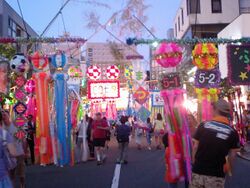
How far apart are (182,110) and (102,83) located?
1272 centimetres

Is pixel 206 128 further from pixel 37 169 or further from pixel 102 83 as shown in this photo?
pixel 102 83

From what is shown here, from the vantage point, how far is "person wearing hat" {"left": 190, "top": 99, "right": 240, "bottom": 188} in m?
4.76

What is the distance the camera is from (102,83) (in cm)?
2138

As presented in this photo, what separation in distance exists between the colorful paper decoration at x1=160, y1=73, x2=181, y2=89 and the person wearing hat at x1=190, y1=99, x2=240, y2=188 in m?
4.43

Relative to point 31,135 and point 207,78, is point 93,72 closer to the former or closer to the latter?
point 31,135

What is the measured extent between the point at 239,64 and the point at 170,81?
1.50 m

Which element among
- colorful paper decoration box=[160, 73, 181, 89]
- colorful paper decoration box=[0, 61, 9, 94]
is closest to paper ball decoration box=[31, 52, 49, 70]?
colorful paper decoration box=[0, 61, 9, 94]

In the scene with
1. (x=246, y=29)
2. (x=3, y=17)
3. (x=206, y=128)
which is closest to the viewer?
(x=206, y=128)

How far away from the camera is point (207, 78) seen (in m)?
10.9

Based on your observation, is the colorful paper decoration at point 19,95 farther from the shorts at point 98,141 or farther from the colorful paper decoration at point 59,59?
the shorts at point 98,141

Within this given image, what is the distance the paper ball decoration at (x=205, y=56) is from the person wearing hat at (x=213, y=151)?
618 cm

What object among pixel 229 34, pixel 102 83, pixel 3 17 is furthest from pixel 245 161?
pixel 3 17

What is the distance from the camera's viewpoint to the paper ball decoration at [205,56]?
10.9 meters

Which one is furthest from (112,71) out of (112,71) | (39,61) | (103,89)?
(39,61)
